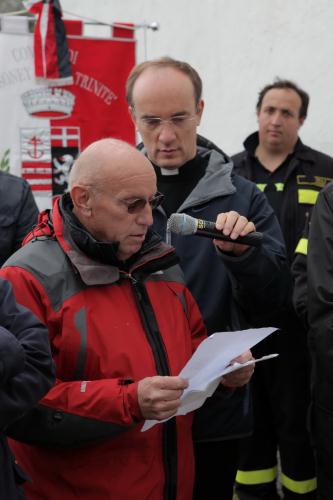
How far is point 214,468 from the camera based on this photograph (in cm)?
236

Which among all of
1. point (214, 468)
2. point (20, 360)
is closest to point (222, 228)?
point (20, 360)

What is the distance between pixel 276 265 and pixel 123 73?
10.8 feet

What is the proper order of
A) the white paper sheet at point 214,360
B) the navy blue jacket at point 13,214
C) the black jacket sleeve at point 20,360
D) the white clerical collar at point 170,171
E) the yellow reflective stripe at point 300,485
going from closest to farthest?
the black jacket sleeve at point 20,360 < the white paper sheet at point 214,360 < the white clerical collar at point 170,171 < the navy blue jacket at point 13,214 < the yellow reflective stripe at point 300,485

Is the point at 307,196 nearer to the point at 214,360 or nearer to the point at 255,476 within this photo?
the point at 255,476

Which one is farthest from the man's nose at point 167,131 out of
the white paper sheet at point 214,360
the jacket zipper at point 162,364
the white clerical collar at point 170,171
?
the white paper sheet at point 214,360

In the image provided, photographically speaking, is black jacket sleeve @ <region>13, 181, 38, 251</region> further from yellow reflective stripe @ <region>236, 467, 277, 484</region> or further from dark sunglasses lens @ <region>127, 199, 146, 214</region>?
yellow reflective stripe @ <region>236, 467, 277, 484</region>

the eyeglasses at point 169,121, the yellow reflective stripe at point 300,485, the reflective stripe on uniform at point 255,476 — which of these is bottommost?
the reflective stripe on uniform at point 255,476

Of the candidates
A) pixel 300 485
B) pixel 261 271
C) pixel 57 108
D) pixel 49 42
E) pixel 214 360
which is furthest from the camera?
pixel 57 108

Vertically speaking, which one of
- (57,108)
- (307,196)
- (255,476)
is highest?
(57,108)

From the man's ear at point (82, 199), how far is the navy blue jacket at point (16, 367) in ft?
1.28

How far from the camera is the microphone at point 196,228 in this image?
1921 millimetres

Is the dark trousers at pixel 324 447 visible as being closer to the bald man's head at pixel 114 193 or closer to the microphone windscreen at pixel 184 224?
the microphone windscreen at pixel 184 224

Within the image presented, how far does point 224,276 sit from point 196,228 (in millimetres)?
417

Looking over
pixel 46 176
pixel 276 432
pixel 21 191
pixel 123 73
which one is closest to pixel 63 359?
pixel 21 191
